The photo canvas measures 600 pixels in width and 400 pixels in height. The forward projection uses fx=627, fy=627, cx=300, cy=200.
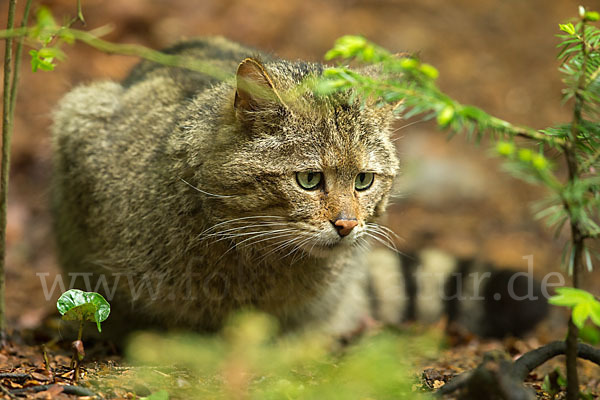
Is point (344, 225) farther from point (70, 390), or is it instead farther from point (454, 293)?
point (454, 293)

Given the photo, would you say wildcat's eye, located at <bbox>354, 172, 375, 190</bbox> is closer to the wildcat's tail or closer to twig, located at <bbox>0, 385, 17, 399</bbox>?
the wildcat's tail

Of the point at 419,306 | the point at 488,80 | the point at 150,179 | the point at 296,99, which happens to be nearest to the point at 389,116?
the point at 296,99

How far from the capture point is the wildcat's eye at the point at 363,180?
3.00 m

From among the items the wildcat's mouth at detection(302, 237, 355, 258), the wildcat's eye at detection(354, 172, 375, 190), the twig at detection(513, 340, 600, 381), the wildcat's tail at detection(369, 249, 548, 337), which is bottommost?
the wildcat's tail at detection(369, 249, 548, 337)

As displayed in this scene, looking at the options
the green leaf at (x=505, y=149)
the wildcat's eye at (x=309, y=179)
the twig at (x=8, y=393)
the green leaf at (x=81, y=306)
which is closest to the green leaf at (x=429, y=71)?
the green leaf at (x=505, y=149)

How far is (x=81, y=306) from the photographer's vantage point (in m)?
2.40

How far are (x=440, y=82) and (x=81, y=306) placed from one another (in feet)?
16.7

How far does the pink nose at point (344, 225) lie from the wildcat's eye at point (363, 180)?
0.92ft

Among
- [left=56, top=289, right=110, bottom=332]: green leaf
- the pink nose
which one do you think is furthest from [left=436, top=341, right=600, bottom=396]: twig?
[left=56, top=289, right=110, bottom=332]: green leaf

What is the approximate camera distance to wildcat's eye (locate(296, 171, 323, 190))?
285 cm

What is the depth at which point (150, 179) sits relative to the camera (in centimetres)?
331

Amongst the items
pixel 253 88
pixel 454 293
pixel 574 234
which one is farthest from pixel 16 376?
pixel 454 293

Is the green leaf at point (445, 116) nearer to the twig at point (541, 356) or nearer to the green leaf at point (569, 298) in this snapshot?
the green leaf at point (569, 298)

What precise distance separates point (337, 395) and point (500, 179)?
5.04m
